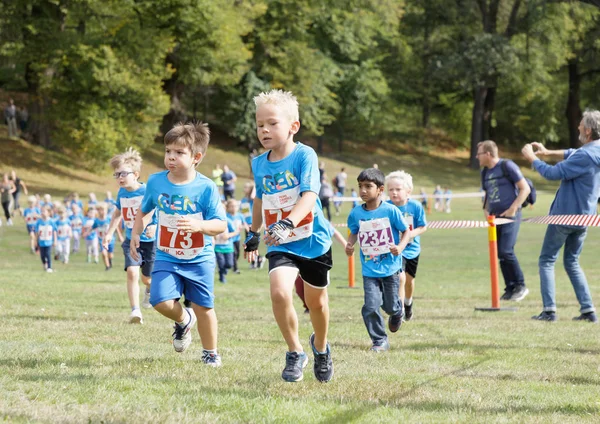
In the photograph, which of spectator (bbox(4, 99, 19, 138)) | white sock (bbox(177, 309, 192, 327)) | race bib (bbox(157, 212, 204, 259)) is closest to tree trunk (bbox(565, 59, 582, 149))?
spectator (bbox(4, 99, 19, 138))

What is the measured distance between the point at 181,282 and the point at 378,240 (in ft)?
8.57

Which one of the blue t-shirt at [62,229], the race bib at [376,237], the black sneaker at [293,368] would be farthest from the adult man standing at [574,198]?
the blue t-shirt at [62,229]

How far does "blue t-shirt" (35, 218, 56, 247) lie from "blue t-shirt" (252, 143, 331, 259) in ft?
56.3

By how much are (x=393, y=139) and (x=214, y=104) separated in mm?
18744

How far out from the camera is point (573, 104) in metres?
72.2

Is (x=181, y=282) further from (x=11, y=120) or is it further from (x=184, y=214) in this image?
(x=11, y=120)

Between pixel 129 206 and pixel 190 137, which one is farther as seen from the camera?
pixel 129 206

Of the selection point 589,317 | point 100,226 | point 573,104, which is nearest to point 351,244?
point 589,317

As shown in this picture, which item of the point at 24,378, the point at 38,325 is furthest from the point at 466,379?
the point at 38,325

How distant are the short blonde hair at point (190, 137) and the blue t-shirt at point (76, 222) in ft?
72.4

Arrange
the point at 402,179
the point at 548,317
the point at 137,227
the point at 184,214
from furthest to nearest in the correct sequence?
the point at 548,317
the point at 402,179
the point at 137,227
the point at 184,214

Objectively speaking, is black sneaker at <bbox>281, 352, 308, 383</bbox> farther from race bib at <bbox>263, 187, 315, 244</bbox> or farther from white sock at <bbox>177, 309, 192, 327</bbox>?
white sock at <bbox>177, 309, 192, 327</bbox>

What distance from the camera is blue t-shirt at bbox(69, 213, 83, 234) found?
2825 cm

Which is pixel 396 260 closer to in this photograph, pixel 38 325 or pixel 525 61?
pixel 38 325
